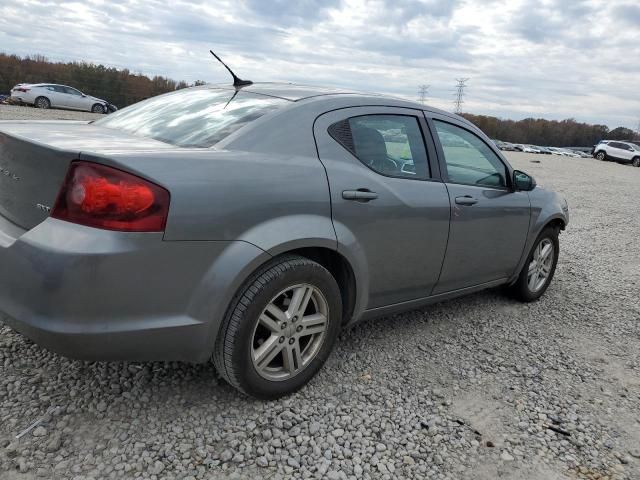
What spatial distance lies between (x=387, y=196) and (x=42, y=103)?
92.7ft

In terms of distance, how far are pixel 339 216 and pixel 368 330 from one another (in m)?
1.27

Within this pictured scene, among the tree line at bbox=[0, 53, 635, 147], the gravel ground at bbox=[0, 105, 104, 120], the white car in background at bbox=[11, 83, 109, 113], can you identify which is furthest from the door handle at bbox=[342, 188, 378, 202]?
the white car in background at bbox=[11, 83, 109, 113]

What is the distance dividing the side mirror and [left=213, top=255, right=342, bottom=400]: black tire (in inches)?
79.2

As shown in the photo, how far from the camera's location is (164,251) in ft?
7.16

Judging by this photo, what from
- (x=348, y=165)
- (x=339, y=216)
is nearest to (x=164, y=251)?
(x=339, y=216)

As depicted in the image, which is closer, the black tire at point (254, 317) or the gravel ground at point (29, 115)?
the black tire at point (254, 317)

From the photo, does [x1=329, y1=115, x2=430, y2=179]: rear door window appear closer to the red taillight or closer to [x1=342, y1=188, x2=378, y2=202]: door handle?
[x1=342, y1=188, x2=378, y2=202]: door handle

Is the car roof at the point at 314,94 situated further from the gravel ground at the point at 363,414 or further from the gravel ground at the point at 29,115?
the gravel ground at the point at 29,115

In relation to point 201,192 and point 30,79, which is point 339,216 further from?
point 30,79

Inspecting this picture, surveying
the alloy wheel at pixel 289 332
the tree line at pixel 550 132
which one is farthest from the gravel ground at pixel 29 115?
the tree line at pixel 550 132

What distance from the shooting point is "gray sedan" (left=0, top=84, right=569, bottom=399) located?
213 centimetres

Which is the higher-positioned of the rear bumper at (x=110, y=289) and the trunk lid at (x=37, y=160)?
the trunk lid at (x=37, y=160)

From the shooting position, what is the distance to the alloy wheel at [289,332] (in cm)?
263

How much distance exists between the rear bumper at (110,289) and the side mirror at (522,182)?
256cm
